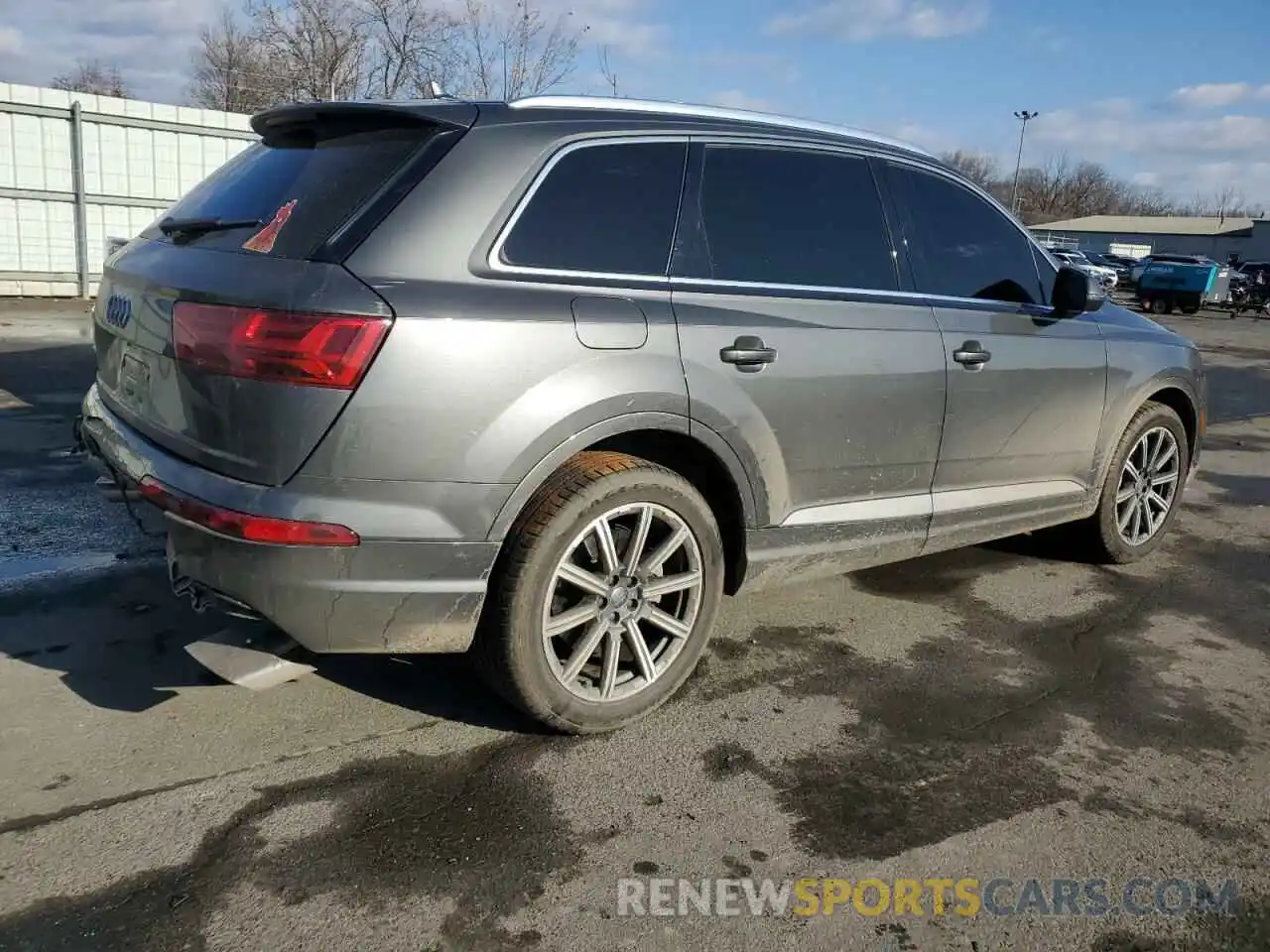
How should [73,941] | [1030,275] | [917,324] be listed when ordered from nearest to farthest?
[73,941]
[917,324]
[1030,275]

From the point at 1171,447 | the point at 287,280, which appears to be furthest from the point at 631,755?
the point at 1171,447

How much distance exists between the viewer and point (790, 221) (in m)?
3.66

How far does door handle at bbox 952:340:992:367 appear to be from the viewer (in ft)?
13.2

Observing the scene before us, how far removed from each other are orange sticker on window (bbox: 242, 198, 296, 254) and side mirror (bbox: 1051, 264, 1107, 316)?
3197mm

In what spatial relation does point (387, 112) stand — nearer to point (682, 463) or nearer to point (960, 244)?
point (682, 463)

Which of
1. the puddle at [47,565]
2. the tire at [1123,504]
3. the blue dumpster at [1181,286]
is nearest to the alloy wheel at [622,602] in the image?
the puddle at [47,565]

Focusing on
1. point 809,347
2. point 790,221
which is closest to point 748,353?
point 809,347

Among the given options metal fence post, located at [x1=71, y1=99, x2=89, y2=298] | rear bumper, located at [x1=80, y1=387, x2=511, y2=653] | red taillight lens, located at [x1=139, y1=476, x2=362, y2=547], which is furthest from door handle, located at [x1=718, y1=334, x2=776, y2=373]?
metal fence post, located at [x1=71, y1=99, x2=89, y2=298]

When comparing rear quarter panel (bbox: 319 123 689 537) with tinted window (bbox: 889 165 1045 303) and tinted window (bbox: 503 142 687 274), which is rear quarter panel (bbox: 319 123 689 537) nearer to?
tinted window (bbox: 503 142 687 274)

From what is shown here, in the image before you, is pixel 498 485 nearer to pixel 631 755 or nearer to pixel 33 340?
pixel 631 755

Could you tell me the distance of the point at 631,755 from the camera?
316 centimetres

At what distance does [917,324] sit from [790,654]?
1351mm

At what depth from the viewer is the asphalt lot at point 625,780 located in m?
2.42

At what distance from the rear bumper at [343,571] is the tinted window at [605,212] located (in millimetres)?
754
